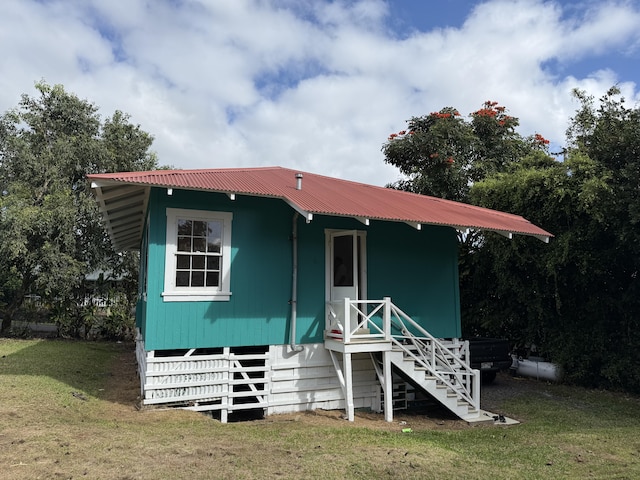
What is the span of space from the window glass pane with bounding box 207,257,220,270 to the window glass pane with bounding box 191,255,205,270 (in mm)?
106

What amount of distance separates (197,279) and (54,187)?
1295 centimetres

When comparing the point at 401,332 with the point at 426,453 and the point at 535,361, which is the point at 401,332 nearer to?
the point at 426,453

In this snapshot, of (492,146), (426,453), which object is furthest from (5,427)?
(492,146)

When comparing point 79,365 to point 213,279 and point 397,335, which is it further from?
point 397,335

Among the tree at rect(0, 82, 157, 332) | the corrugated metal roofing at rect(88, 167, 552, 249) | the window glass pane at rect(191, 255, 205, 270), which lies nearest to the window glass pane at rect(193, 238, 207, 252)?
the window glass pane at rect(191, 255, 205, 270)

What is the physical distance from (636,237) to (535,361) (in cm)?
448

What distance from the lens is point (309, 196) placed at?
880 cm

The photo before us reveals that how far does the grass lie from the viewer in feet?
16.5

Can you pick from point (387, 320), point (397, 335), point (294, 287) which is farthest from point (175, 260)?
point (397, 335)

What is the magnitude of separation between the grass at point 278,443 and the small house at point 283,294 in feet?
2.14

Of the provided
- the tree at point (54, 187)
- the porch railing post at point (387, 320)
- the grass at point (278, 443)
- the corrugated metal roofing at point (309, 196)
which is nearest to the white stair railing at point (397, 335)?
the porch railing post at point (387, 320)

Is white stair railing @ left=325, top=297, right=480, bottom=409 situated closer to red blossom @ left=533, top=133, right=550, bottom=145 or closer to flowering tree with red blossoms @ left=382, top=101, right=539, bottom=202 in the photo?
flowering tree with red blossoms @ left=382, top=101, right=539, bottom=202

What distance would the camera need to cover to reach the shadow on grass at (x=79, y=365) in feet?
30.7

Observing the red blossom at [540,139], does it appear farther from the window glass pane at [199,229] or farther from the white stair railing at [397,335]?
the window glass pane at [199,229]
